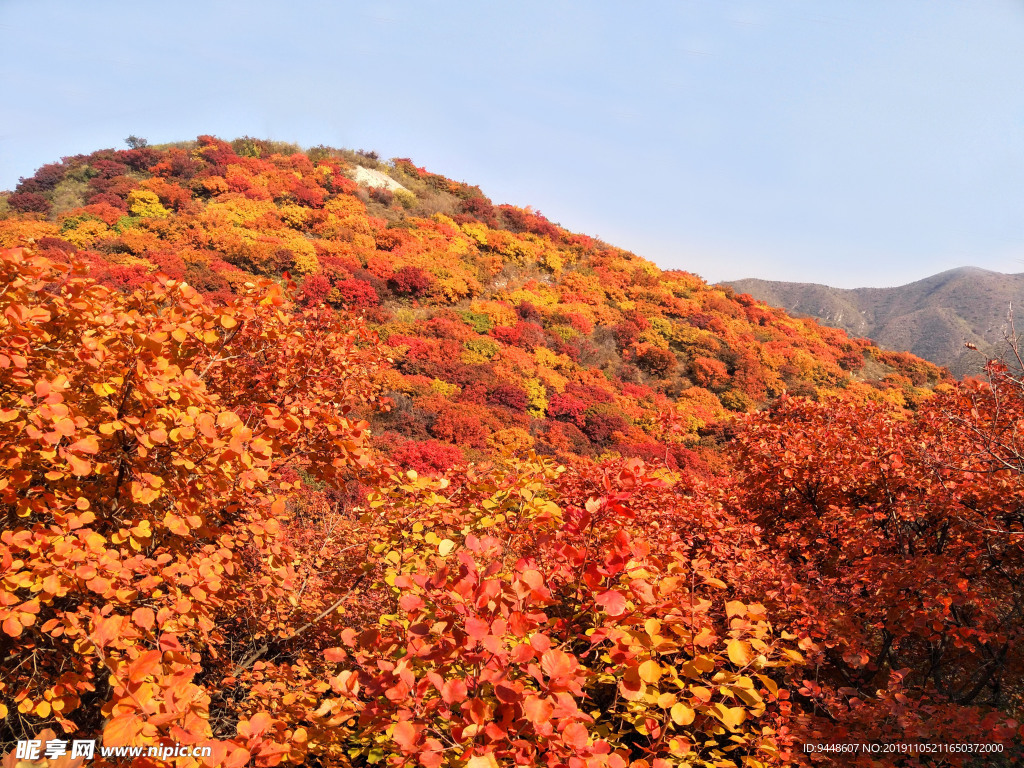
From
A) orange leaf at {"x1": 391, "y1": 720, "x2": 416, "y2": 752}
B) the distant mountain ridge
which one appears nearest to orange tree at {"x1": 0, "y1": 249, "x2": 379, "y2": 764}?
orange leaf at {"x1": 391, "y1": 720, "x2": 416, "y2": 752}

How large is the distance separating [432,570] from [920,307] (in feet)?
241

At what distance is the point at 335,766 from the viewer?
250 centimetres

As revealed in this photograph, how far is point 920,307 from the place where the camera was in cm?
5903

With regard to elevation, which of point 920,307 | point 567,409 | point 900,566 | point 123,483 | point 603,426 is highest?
point 920,307

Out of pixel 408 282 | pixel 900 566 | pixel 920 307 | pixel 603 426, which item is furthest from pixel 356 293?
pixel 920 307

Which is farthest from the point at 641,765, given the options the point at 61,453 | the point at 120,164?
the point at 120,164

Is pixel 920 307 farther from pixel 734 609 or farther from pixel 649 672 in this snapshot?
pixel 649 672

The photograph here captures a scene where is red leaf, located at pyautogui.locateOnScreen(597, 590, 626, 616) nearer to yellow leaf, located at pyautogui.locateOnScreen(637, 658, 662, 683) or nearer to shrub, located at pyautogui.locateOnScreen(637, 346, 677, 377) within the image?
yellow leaf, located at pyautogui.locateOnScreen(637, 658, 662, 683)

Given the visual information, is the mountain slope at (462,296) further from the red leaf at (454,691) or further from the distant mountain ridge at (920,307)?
the distant mountain ridge at (920,307)

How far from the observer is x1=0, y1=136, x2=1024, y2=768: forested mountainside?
1.52 m

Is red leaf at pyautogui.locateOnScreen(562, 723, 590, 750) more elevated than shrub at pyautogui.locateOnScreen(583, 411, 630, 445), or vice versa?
shrub at pyautogui.locateOnScreen(583, 411, 630, 445)

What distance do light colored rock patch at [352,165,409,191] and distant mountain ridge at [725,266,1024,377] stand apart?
1500 inches

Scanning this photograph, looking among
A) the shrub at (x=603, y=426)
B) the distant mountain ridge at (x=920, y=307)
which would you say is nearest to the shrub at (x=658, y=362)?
the shrub at (x=603, y=426)

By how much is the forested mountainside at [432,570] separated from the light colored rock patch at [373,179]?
22.1 metres
